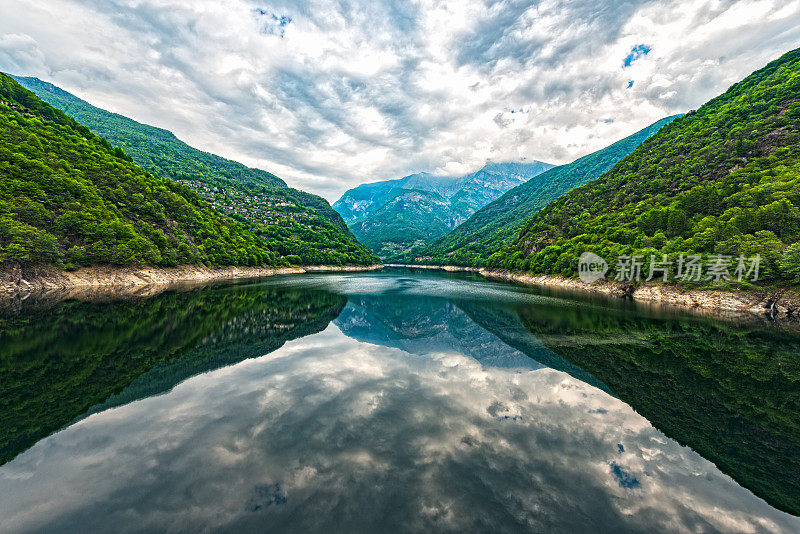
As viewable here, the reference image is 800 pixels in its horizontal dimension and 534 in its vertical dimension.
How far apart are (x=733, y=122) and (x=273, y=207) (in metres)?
199

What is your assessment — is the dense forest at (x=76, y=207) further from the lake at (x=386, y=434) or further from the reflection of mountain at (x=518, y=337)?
the reflection of mountain at (x=518, y=337)

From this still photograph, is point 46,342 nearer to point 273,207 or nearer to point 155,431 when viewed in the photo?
point 155,431

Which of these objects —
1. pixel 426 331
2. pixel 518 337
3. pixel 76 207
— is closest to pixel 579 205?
pixel 518 337

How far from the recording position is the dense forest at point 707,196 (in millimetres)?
43906

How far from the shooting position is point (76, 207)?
171 feet

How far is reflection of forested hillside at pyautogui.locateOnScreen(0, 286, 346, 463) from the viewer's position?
10.6m

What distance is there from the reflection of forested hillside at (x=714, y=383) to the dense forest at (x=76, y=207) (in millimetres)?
68860

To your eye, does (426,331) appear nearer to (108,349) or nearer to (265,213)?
(108,349)

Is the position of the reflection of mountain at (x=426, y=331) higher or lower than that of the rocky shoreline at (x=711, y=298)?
lower

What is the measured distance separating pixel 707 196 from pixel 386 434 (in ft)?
272

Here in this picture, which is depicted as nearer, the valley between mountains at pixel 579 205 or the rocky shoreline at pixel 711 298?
the rocky shoreline at pixel 711 298

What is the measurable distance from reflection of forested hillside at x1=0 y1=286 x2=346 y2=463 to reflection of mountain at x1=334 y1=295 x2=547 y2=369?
14.2 feet

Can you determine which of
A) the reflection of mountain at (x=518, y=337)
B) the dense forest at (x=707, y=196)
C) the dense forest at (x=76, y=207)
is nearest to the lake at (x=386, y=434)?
the reflection of mountain at (x=518, y=337)

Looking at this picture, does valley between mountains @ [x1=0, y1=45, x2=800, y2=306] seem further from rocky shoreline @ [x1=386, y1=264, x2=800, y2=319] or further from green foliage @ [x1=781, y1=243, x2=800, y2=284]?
A: rocky shoreline @ [x1=386, y1=264, x2=800, y2=319]
